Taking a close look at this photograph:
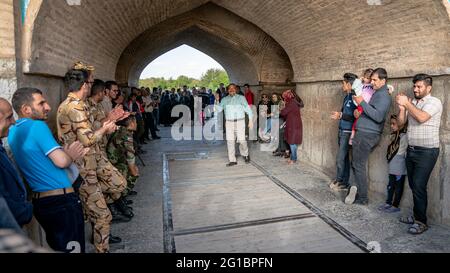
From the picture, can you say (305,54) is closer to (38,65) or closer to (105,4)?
(105,4)

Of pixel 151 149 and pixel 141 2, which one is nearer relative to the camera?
pixel 141 2

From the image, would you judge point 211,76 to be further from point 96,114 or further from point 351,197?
point 96,114

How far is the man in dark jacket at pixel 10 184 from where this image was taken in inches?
68.0

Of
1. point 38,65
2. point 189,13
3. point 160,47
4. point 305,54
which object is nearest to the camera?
point 38,65

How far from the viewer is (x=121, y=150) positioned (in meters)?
4.14

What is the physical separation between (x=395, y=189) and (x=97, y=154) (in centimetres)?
353

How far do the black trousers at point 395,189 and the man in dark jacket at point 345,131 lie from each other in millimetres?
815

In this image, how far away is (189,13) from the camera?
29.6ft

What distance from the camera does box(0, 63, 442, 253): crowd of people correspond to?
202cm

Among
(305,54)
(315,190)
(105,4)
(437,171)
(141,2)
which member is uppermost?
(141,2)

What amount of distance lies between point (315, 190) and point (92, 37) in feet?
13.5

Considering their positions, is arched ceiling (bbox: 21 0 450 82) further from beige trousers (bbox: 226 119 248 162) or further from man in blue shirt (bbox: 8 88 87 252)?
beige trousers (bbox: 226 119 248 162)
